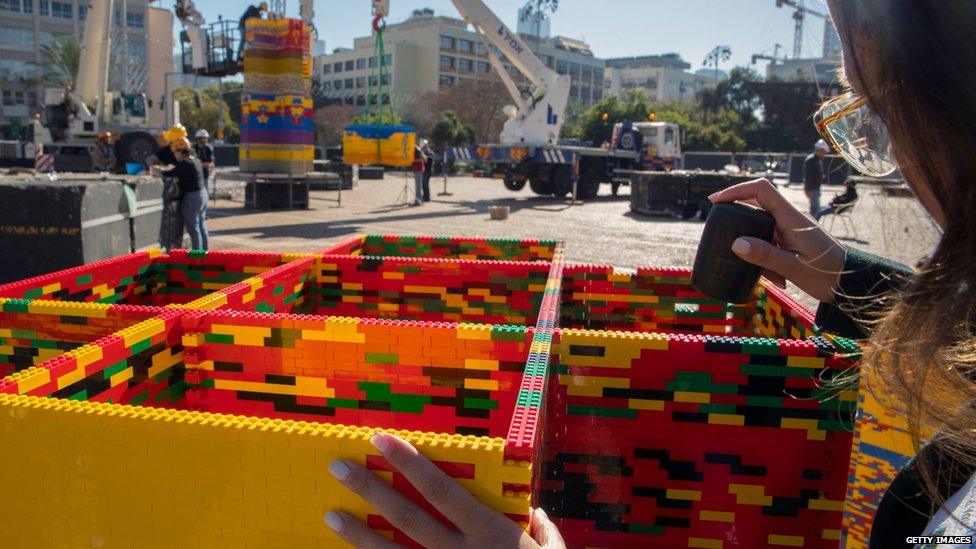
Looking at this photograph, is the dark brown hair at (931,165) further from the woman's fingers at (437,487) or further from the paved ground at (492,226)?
the paved ground at (492,226)

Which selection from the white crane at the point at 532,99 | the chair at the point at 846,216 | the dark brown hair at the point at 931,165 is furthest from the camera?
the white crane at the point at 532,99

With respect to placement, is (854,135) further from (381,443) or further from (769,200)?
(381,443)

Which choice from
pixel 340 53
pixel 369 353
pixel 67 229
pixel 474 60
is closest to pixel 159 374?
pixel 369 353

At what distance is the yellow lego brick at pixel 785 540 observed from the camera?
1.91m

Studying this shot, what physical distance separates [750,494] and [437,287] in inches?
73.1

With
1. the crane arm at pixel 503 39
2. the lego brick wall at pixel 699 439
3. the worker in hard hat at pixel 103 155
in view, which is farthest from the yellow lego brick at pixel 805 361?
the crane arm at pixel 503 39

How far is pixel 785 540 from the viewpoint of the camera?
1916mm

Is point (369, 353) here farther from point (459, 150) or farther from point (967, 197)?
point (459, 150)

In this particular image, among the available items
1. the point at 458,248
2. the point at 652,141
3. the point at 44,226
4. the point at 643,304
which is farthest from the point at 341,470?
the point at 652,141

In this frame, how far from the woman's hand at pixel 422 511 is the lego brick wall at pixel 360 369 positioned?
81 cm

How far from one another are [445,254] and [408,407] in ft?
8.48

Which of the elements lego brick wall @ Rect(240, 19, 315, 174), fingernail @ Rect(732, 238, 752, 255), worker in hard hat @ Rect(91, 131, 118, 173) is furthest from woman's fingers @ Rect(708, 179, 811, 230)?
worker in hard hat @ Rect(91, 131, 118, 173)

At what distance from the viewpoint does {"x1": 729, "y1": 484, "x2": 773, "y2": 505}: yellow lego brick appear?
6.29 ft

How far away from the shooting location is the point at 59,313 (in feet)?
7.10
